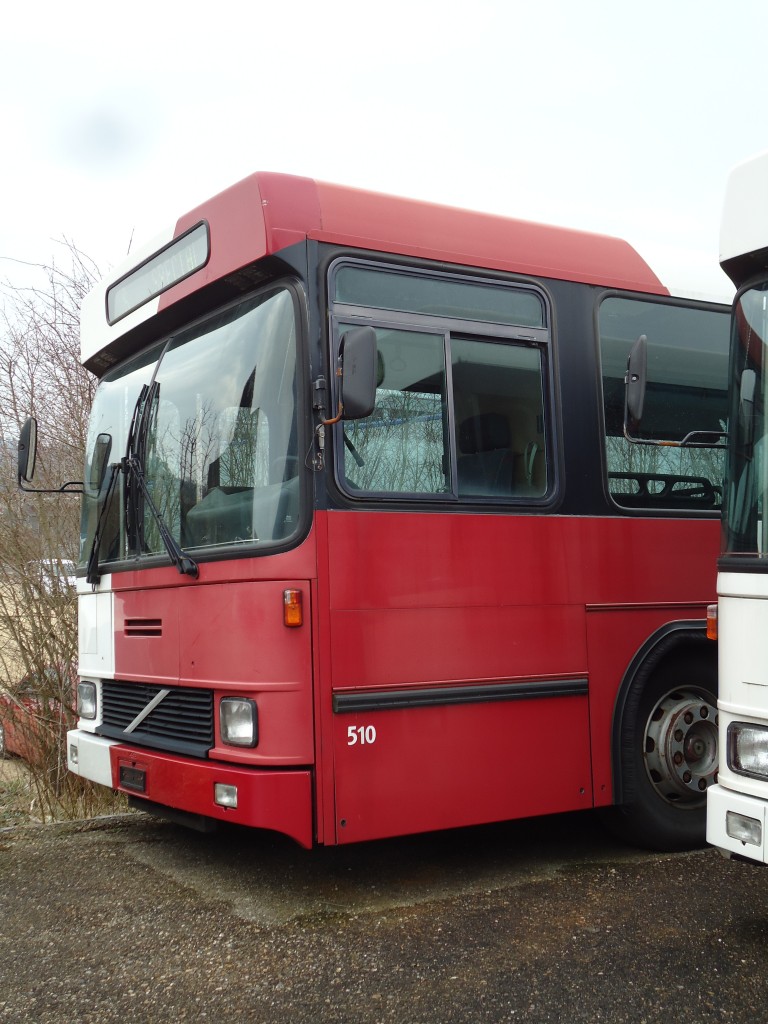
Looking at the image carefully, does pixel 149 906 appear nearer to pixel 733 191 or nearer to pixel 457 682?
pixel 457 682

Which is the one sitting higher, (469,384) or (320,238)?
(320,238)

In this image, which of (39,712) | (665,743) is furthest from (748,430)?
(39,712)

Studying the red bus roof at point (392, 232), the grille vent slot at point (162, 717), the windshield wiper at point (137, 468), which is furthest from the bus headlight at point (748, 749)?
the windshield wiper at point (137, 468)

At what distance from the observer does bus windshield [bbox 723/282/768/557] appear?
3809 mm

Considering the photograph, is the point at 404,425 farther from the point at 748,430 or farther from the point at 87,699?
the point at 87,699

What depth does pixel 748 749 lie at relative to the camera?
360 cm

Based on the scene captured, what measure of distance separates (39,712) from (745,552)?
5697 mm

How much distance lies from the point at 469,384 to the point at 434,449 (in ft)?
1.22

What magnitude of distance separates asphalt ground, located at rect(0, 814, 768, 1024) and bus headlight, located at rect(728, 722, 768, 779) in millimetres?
776

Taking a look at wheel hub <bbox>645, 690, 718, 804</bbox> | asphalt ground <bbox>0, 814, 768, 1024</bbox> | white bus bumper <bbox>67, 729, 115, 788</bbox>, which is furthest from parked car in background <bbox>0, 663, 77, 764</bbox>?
wheel hub <bbox>645, 690, 718, 804</bbox>

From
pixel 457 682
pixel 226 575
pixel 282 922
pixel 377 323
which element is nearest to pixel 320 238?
pixel 377 323

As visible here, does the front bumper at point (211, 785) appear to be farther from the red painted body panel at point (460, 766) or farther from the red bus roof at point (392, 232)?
the red bus roof at point (392, 232)

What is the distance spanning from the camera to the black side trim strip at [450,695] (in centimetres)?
441

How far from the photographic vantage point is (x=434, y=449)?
4758 mm
